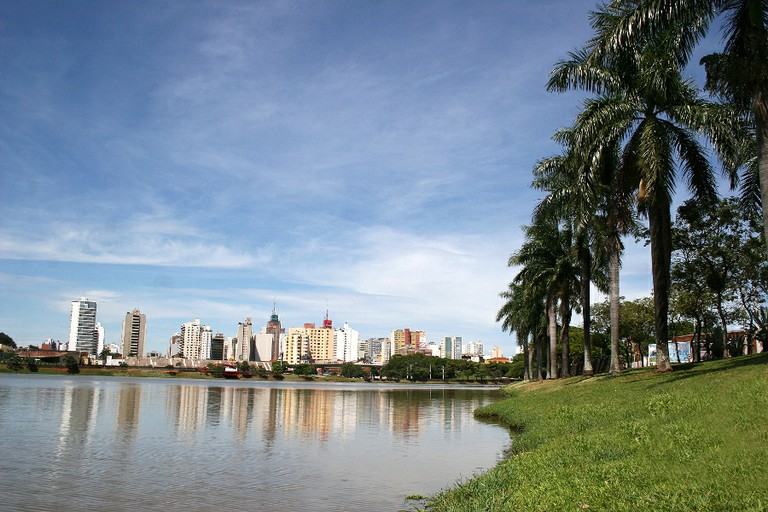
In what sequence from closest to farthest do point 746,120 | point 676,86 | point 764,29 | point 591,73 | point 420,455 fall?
point 764,29 < point 420,455 < point 746,120 < point 676,86 < point 591,73

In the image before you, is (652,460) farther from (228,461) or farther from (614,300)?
(614,300)

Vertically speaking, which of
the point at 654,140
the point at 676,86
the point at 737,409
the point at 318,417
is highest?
the point at 676,86

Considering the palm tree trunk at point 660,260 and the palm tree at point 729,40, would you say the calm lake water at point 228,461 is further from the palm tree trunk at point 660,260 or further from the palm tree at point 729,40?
the palm tree at point 729,40

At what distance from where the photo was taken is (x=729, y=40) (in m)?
22.1

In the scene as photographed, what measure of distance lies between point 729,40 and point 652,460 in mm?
16594

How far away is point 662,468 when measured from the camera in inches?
440

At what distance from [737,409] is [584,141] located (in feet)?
63.6

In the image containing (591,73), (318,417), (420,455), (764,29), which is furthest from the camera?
(318,417)

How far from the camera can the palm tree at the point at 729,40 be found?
20.2m

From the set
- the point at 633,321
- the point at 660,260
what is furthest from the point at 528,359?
the point at 660,260

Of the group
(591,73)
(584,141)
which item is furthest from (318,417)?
(591,73)

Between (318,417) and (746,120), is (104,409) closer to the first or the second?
(318,417)

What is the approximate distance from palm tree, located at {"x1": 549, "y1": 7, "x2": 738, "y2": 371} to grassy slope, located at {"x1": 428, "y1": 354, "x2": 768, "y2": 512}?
940 cm

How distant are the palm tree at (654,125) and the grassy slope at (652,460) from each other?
9402mm
